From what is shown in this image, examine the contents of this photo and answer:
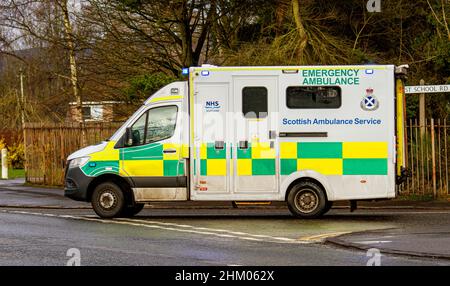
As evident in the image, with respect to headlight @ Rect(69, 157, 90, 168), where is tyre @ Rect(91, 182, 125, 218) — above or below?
below

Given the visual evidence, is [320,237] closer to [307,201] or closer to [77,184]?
[307,201]

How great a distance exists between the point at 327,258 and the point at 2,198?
14394mm

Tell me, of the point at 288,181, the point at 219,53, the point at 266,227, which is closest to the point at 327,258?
the point at 266,227

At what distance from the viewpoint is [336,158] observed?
55.5 feet

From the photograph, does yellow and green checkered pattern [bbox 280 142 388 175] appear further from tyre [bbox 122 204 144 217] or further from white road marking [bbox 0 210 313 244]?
tyre [bbox 122 204 144 217]

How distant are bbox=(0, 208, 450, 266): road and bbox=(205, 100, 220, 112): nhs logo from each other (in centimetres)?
203

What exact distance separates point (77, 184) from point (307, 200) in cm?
433

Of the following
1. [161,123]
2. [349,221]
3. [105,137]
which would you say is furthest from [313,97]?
[105,137]

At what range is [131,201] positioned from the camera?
1758 cm

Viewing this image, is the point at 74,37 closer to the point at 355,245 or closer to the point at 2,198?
the point at 2,198

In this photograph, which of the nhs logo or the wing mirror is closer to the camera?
the nhs logo

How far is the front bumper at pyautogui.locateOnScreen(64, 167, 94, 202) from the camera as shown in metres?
17.6

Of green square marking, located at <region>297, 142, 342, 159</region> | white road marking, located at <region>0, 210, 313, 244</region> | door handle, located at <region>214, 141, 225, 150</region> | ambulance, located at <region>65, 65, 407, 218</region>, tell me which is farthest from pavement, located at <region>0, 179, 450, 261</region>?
door handle, located at <region>214, 141, 225, 150</region>

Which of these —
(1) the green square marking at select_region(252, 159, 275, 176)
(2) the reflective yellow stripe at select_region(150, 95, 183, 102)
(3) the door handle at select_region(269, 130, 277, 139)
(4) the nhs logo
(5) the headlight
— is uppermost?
(2) the reflective yellow stripe at select_region(150, 95, 183, 102)
